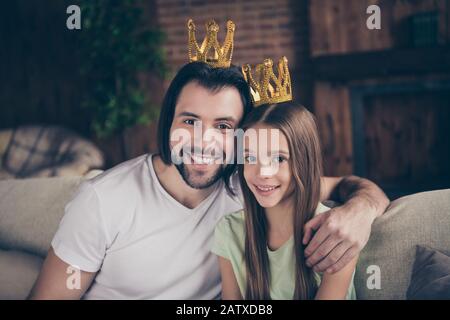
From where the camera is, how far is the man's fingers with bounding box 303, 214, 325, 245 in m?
0.95

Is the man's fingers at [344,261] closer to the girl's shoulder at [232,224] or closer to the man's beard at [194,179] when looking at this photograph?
the girl's shoulder at [232,224]

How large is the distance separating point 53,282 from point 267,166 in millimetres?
503

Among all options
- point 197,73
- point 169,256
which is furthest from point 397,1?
point 169,256

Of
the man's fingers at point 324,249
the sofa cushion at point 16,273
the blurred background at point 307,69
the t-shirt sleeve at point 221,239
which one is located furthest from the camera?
the blurred background at point 307,69

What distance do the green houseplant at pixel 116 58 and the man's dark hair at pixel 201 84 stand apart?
63.2 inches

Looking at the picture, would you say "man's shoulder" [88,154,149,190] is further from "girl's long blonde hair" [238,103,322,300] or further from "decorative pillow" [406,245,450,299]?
"decorative pillow" [406,245,450,299]

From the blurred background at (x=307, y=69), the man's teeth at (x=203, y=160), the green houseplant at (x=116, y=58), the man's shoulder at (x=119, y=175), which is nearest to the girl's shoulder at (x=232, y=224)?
the man's teeth at (x=203, y=160)

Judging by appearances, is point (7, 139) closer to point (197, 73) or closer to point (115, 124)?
point (115, 124)

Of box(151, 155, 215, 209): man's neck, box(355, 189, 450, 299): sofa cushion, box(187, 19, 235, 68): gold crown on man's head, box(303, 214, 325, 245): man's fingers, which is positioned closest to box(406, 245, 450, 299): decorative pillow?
box(355, 189, 450, 299): sofa cushion

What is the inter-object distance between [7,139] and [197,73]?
198 cm

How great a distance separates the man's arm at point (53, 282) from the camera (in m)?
1.05

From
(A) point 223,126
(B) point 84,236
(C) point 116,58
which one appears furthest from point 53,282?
(C) point 116,58

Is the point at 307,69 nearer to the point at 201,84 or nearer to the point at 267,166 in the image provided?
the point at 201,84
